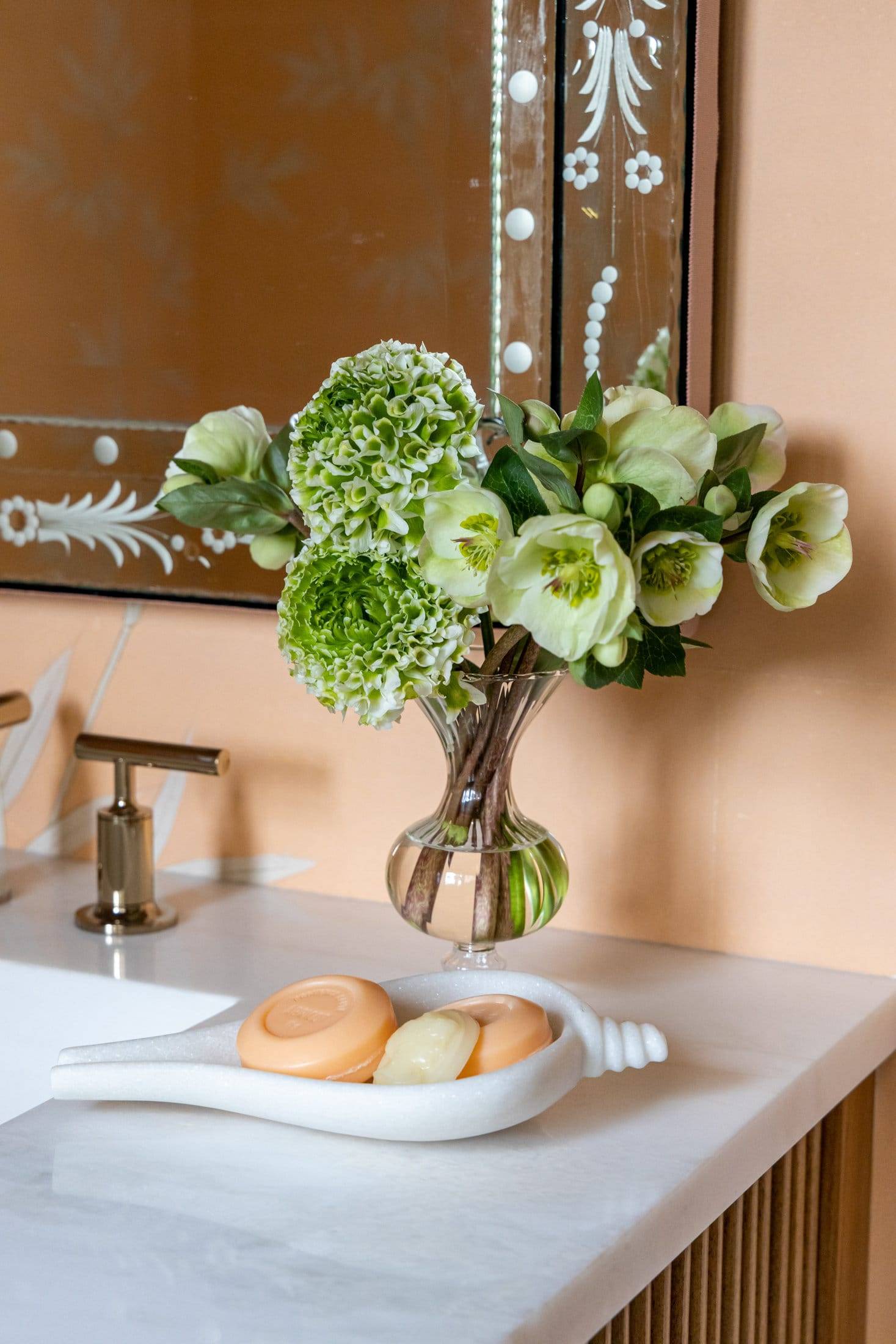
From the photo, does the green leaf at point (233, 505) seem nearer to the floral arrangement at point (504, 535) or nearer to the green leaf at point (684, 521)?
the floral arrangement at point (504, 535)

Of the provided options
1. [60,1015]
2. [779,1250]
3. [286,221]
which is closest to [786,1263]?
[779,1250]

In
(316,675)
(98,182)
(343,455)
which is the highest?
(98,182)

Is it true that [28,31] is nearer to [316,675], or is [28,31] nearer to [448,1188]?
[316,675]

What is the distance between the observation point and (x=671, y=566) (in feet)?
2.15

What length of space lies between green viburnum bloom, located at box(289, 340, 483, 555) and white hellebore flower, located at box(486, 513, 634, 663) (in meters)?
0.06

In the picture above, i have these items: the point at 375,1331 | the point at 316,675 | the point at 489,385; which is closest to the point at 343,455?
the point at 316,675

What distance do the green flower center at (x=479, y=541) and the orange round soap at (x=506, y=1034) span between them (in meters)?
0.20

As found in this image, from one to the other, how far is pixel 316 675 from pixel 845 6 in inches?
Result: 19.5

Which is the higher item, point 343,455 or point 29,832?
point 343,455

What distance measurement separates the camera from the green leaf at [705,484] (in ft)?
2.28

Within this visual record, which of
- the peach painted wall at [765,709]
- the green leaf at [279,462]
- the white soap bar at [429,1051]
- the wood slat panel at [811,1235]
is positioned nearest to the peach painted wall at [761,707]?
the peach painted wall at [765,709]

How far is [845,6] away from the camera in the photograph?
82 centimetres

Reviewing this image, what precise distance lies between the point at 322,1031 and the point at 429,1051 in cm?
5

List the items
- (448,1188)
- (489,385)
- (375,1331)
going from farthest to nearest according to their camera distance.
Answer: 1. (489,385)
2. (448,1188)
3. (375,1331)
